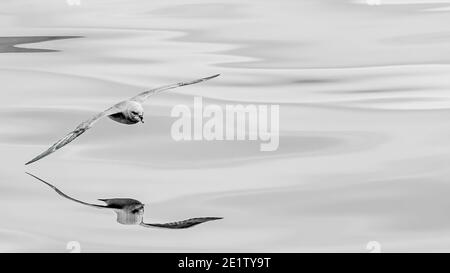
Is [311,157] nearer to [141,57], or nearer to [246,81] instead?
[246,81]

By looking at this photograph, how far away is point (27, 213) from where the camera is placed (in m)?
5.46

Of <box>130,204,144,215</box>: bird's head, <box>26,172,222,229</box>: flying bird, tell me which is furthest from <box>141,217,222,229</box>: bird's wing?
<box>130,204,144,215</box>: bird's head

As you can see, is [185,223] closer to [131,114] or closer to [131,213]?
[131,213]

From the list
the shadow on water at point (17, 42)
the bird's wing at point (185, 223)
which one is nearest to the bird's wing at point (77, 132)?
the bird's wing at point (185, 223)

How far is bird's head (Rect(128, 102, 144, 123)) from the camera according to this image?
18.9 feet

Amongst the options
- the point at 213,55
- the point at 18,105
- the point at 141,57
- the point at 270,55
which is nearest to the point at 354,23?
the point at 270,55

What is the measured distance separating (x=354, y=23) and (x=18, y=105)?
11.0 feet

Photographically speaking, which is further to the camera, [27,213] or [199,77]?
[199,77]

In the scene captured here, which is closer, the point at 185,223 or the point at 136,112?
the point at 185,223

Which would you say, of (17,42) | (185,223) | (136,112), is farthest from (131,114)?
(17,42)

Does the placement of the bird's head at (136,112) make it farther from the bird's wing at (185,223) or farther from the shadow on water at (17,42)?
the shadow on water at (17,42)

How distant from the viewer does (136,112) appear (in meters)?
5.82

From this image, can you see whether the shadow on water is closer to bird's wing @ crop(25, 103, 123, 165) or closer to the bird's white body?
bird's wing @ crop(25, 103, 123, 165)

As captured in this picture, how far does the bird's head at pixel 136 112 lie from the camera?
226 inches
